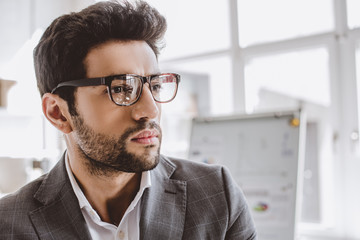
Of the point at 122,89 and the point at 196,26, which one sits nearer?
the point at 122,89

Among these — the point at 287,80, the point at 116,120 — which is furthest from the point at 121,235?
the point at 287,80

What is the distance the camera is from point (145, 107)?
110 centimetres

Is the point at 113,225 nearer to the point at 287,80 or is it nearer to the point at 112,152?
the point at 112,152

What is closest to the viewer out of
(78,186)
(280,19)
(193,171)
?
(78,186)

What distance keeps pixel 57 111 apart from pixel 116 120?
26cm

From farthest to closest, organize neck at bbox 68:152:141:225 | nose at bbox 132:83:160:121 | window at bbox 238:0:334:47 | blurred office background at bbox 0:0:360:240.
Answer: window at bbox 238:0:334:47 → blurred office background at bbox 0:0:360:240 → neck at bbox 68:152:141:225 → nose at bbox 132:83:160:121

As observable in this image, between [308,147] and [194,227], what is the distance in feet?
7.11

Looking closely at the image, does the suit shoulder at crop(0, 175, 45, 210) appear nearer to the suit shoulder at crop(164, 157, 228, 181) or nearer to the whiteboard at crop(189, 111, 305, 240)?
the suit shoulder at crop(164, 157, 228, 181)

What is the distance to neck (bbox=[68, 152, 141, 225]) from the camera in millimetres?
1197

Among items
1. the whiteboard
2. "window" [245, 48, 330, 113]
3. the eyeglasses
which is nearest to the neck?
the eyeglasses

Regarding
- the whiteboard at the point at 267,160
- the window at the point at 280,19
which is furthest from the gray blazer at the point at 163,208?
the window at the point at 280,19

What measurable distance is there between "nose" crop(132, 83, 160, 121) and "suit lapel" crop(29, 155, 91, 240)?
34 centimetres

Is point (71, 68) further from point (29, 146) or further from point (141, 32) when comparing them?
point (29, 146)

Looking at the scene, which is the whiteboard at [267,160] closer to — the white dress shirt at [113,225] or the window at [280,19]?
the window at [280,19]
